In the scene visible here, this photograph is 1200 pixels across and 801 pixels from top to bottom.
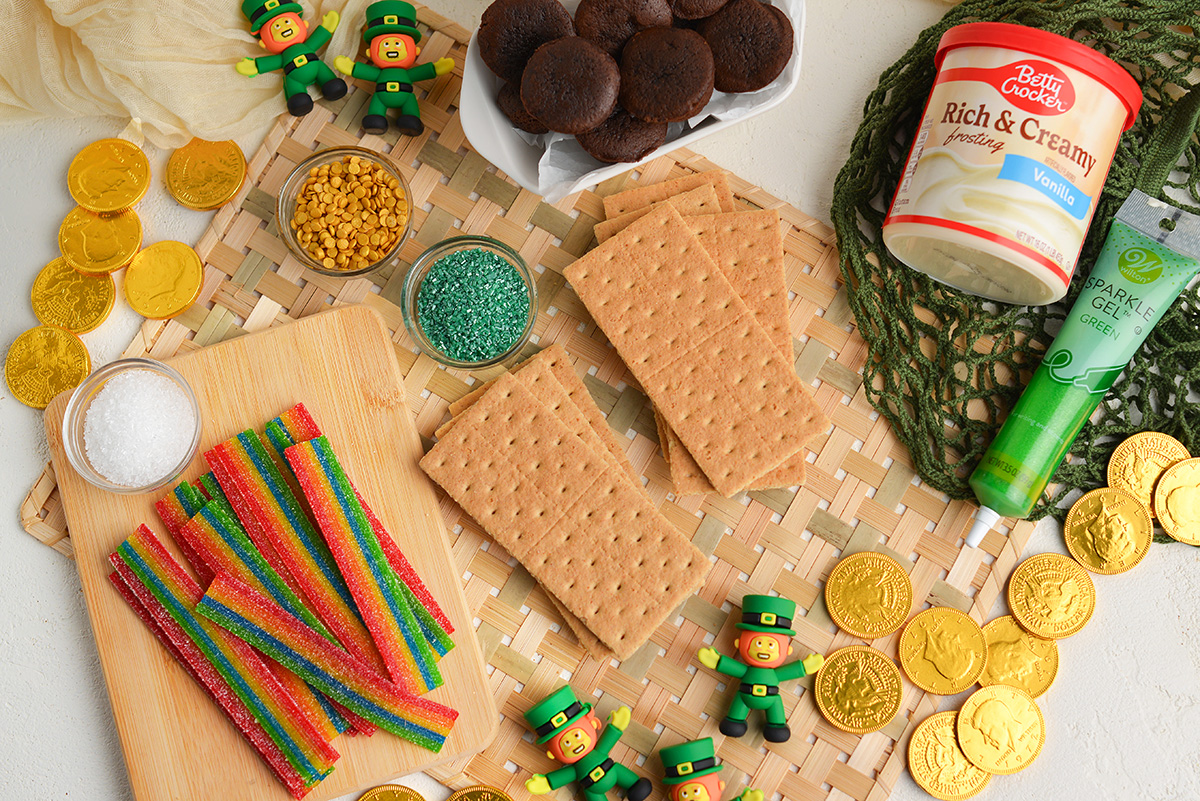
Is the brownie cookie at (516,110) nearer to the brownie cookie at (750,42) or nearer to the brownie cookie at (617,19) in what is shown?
the brownie cookie at (617,19)

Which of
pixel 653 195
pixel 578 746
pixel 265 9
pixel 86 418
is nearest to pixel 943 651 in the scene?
pixel 578 746

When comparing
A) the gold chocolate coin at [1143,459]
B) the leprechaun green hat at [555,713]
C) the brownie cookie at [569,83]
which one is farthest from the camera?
the gold chocolate coin at [1143,459]

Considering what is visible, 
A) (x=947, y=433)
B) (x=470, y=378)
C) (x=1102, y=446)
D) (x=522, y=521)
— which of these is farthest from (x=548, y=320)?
(x=1102, y=446)

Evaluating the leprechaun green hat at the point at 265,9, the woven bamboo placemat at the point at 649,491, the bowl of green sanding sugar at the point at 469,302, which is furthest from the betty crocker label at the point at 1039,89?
the leprechaun green hat at the point at 265,9

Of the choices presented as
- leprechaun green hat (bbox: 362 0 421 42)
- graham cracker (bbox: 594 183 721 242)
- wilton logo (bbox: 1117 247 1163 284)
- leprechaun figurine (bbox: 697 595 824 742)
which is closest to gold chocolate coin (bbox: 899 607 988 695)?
leprechaun figurine (bbox: 697 595 824 742)

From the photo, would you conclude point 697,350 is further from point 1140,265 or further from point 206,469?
point 206,469

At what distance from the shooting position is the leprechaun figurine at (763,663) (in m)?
1.05

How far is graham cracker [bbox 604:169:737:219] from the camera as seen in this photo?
3.83 ft

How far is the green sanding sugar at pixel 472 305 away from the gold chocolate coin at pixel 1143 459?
3.07 feet

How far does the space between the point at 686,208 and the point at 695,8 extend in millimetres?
284

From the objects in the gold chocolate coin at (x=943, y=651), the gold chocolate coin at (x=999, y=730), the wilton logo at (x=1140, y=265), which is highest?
the wilton logo at (x=1140, y=265)

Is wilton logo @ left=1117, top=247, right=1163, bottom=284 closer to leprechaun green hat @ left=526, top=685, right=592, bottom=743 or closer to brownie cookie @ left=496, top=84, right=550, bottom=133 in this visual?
brownie cookie @ left=496, top=84, right=550, bottom=133

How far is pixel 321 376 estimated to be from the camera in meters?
1.14

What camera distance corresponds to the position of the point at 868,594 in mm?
1128
